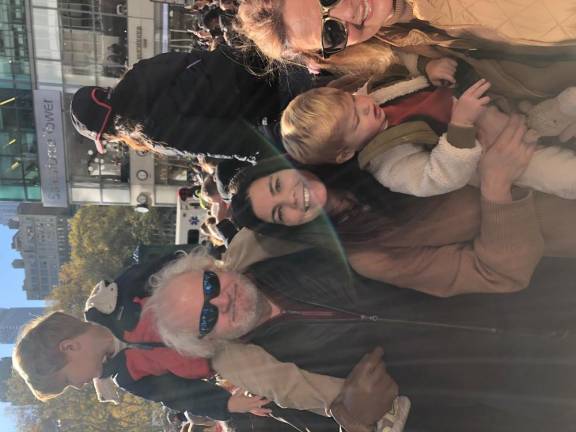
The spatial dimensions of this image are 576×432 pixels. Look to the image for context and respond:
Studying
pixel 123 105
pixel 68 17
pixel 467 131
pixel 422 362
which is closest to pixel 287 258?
pixel 422 362

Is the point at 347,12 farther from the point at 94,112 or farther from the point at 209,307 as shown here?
the point at 94,112

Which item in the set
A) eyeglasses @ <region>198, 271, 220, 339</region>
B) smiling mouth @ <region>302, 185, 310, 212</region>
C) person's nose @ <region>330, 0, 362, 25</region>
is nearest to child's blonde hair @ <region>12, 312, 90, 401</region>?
eyeglasses @ <region>198, 271, 220, 339</region>

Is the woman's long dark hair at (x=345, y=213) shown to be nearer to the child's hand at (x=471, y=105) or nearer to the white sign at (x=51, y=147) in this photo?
the child's hand at (x=471, y=105)

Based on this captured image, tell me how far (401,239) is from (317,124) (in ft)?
2.34

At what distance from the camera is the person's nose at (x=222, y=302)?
265 centimetres

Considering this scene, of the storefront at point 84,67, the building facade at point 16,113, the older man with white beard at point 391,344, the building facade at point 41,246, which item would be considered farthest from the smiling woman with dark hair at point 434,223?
the building facade at point 41,246

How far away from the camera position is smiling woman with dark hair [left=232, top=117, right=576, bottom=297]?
2223 millimetres

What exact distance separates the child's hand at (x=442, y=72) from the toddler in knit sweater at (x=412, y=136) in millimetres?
38

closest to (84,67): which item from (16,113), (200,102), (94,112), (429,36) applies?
(16,113)

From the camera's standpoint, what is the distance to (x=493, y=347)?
101 inches

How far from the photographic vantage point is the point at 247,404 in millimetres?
3113

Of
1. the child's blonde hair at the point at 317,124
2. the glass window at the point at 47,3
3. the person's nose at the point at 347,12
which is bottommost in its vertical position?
the glass window at the point at 47,3

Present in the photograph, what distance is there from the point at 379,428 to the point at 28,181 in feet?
58.1

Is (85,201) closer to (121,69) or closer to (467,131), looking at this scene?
(121,69)
